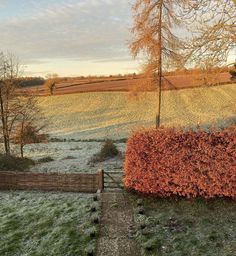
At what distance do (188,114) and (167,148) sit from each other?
42403 millimetres

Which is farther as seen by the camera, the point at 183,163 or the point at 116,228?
the point at 183,163

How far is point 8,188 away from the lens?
Result: 20.5 m

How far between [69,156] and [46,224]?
58.0 feet

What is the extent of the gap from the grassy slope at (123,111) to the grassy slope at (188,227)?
31767 mm

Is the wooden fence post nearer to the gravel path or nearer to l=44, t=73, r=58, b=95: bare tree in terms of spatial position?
the gravel path

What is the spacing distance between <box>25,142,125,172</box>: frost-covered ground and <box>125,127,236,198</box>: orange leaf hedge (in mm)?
7974

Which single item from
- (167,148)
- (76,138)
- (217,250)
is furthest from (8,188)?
(76,138)

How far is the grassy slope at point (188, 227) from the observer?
40.4ft

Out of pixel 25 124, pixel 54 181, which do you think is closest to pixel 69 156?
pixel 25 124

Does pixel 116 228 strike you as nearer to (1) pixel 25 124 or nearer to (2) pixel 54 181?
(2) pixel 54 181

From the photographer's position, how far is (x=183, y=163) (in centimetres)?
1573

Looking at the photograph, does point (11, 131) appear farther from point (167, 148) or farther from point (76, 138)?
point (167, 148)

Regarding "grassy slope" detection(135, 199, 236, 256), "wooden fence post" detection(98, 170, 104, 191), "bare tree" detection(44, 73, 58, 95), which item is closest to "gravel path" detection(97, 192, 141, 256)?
"grassy slope" detection(135, 199, 236, 256)

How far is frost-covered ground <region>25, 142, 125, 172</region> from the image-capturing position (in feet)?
84.2
